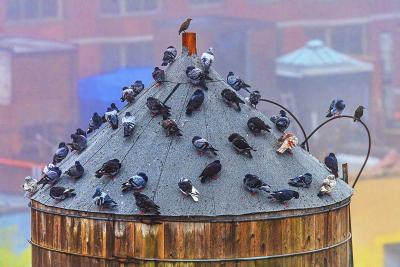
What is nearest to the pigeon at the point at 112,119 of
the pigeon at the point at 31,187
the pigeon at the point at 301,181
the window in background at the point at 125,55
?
the pigeon at the point at 31,187

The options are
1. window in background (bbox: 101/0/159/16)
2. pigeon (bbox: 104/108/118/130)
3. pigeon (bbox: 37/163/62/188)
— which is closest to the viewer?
pigeon (bbox: 37/163/62/188)

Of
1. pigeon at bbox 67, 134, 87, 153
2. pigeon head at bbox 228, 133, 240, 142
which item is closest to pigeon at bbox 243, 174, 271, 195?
pigeon head at bbox 228, 133, 240, 142

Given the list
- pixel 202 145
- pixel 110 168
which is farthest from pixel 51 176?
pixel 202 145

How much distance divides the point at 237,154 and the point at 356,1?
261ft

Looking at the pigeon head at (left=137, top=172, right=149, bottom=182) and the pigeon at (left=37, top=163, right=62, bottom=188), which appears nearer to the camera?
the pigeon head at (left=137, top=172, right=149, bottom=182)

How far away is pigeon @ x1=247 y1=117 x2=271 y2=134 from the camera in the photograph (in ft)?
60.9

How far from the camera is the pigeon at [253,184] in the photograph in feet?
56.2

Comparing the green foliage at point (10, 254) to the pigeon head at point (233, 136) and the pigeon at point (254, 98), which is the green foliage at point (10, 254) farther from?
the pigeon head at point (233, 136)

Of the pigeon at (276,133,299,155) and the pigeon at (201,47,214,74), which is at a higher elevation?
the pigeon at (201,47,214,74)

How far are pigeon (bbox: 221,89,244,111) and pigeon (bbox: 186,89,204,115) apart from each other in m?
0.46

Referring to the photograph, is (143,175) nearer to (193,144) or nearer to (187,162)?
(187,162)

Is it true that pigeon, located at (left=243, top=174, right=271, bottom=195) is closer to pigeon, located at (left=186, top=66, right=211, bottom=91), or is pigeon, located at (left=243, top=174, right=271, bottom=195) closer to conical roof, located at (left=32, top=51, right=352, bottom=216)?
conical roof, located at (left=32, top=51, right=352, bottom=216)

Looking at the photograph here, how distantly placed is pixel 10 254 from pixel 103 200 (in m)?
51.7

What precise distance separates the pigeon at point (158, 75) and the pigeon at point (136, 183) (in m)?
2.65
